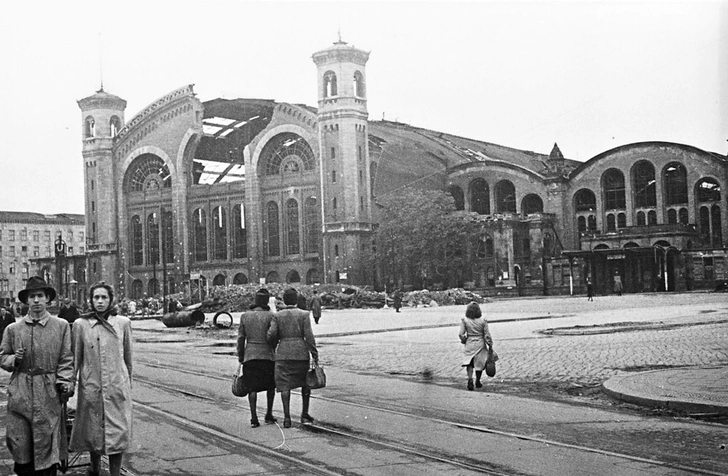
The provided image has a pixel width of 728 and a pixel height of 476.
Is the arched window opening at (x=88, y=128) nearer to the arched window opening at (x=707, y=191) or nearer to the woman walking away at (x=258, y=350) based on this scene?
the arched window opening at (x=707, y=191)

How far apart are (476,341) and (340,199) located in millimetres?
59649

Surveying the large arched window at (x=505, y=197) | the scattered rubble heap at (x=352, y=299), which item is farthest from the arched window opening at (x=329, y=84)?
the scattered rubble heap at (x=352, y=299)

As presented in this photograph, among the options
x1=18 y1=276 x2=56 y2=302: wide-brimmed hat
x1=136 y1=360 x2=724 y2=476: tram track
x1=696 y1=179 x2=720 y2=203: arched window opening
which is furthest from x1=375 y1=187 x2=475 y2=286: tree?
x1=18 y1=276 x2=56 y2=302: wide-brimmed hat

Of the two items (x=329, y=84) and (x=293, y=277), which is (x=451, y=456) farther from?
(x=293, y=277)

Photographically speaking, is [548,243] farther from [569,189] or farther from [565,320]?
[565,320]

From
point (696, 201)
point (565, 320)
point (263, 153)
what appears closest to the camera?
point (565, 320)

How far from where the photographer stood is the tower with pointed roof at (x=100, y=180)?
88.4 metres

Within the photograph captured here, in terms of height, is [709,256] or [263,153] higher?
[263,153]

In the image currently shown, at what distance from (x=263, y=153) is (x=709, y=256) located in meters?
36.9

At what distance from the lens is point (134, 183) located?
8881 centimetres

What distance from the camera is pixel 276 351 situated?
35.6ft

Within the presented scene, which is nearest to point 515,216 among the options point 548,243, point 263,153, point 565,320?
point 548,243

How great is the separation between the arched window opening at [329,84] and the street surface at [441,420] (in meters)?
54.6

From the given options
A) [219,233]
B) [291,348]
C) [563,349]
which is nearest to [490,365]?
[291,348]
